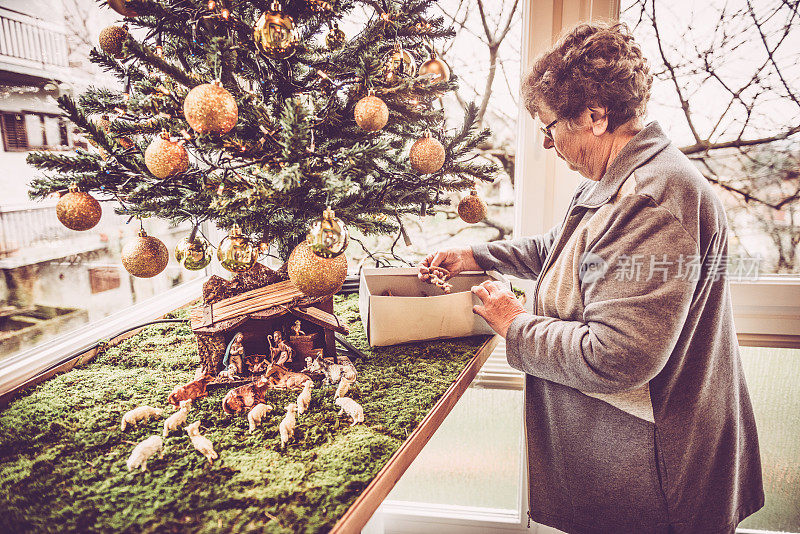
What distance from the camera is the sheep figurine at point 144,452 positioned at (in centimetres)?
67

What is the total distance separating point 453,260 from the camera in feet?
4.17

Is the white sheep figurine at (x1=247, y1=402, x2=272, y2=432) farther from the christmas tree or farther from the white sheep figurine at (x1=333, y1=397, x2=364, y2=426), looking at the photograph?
the christmas tree

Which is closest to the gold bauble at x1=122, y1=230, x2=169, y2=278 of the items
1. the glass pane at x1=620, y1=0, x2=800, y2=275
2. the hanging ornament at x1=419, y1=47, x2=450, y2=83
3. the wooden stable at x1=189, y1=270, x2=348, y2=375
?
the wooden stable at x1=189, y1=270, x2=348, y2=375

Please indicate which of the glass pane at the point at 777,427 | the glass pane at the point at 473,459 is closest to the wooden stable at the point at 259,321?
the glass pane at the point at 473,459

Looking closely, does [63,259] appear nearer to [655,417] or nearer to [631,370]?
[631,370]

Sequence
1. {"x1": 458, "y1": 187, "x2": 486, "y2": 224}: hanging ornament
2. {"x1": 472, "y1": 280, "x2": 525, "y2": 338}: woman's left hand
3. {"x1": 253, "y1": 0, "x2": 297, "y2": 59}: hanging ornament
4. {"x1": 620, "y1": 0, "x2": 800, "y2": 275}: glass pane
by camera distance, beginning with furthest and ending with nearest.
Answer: {"x1": 620, "y1": 0, "x2": 800, "y2": 275}: glass pane → {"x1": 458, "y1": 187, "x2": 486, "y2": 224}: hanging ornament → {"x1": 472, "y1": 280, "x2": 525, "y2": 338}: woman's left hand → {"x1": 253, "y1": 0, "x2": 297, "y2": 59}: hanging ornament

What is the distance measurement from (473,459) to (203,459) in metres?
1.49

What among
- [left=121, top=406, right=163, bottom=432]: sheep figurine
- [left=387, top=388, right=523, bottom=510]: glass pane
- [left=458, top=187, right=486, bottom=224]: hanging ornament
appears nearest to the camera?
[left=121, top=406, right=163, bottom=432]: sheep figurine

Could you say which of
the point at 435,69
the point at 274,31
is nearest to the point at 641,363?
the point at 435,69

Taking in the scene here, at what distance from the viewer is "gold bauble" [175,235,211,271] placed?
86cm

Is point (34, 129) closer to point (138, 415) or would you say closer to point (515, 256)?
point (138, 415)

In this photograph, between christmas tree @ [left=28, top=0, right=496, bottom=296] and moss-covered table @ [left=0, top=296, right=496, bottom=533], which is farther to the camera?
christmas tree @ [left=28, top=0, right=496, bottom=296]

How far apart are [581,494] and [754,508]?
1.50ft

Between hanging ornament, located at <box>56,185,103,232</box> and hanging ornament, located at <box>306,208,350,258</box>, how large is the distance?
1.54ft
